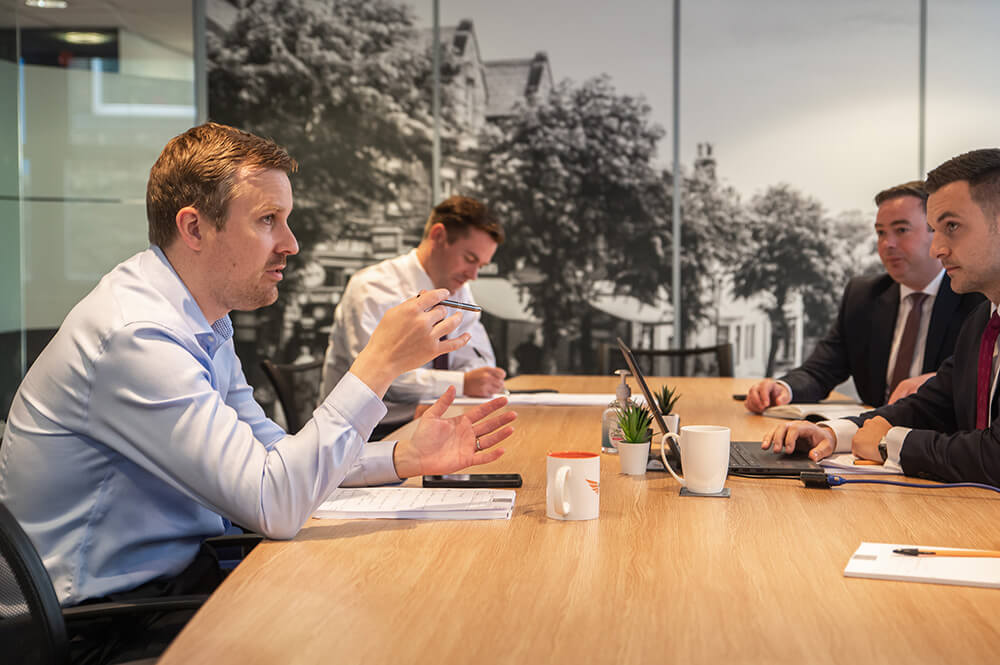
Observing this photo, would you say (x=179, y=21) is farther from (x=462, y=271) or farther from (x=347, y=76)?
(x=462, y=271)

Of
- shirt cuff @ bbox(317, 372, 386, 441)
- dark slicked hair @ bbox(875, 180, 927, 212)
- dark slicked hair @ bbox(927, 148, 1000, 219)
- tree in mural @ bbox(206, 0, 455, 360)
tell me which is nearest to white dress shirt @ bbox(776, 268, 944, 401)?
dark slicked hair @ bbox(875, 180, 927, 212)

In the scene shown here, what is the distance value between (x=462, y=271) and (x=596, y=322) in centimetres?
209

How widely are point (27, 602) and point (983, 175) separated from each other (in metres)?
2.17

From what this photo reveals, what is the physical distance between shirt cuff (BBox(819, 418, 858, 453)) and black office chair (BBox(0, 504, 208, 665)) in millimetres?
1626

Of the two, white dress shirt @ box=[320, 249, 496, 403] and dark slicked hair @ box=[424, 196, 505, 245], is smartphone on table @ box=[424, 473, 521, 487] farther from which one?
dark slicked hair @ box=[424, 196, 505, 245]

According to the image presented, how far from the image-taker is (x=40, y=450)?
146 cm

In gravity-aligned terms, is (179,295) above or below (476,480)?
above

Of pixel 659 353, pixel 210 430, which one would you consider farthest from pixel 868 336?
pixel 210 430

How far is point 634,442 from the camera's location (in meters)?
1.86

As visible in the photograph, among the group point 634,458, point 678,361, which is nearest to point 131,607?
point 634,458

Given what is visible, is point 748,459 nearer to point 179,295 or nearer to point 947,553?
point 947,553

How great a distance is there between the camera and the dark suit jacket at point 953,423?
1.73 meters

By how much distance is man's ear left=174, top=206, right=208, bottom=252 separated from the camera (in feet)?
5.47

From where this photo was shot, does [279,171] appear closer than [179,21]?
Yes
